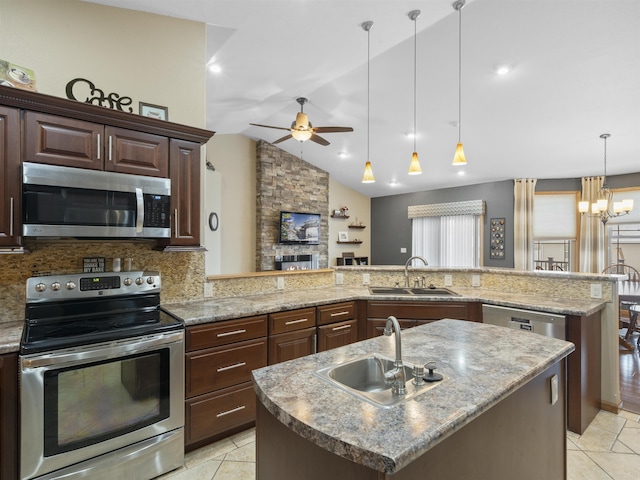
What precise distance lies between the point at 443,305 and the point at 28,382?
2.84m

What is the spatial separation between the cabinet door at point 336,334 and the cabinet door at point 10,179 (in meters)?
2.09

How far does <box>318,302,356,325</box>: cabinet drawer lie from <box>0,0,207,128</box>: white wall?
1.92 metres

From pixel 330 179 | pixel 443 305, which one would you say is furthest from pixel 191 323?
pixel 330 179

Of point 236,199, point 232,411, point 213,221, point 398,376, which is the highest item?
point 236,199

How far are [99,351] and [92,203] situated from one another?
2.87 ft

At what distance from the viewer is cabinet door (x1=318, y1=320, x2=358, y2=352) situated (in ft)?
9.11

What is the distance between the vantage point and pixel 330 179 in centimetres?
829

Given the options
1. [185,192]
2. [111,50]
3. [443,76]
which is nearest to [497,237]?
[443,76]

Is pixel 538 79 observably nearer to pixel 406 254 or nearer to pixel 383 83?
pixel 383 83

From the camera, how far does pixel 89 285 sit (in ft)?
6.74

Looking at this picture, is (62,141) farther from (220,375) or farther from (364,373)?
(364,373)

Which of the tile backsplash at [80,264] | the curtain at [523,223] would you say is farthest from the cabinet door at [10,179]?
the curtain at [523,223]

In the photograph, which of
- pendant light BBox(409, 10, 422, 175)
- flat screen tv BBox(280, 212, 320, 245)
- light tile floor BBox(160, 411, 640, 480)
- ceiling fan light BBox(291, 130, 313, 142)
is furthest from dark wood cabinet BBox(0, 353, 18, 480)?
flat screen tv BBox(280, 212, 320, 245)

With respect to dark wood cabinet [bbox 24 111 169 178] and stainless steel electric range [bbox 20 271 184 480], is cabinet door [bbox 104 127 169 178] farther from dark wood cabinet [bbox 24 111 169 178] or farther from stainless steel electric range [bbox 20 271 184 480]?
stainless steel electric range [bbox 20 271 184 480]
